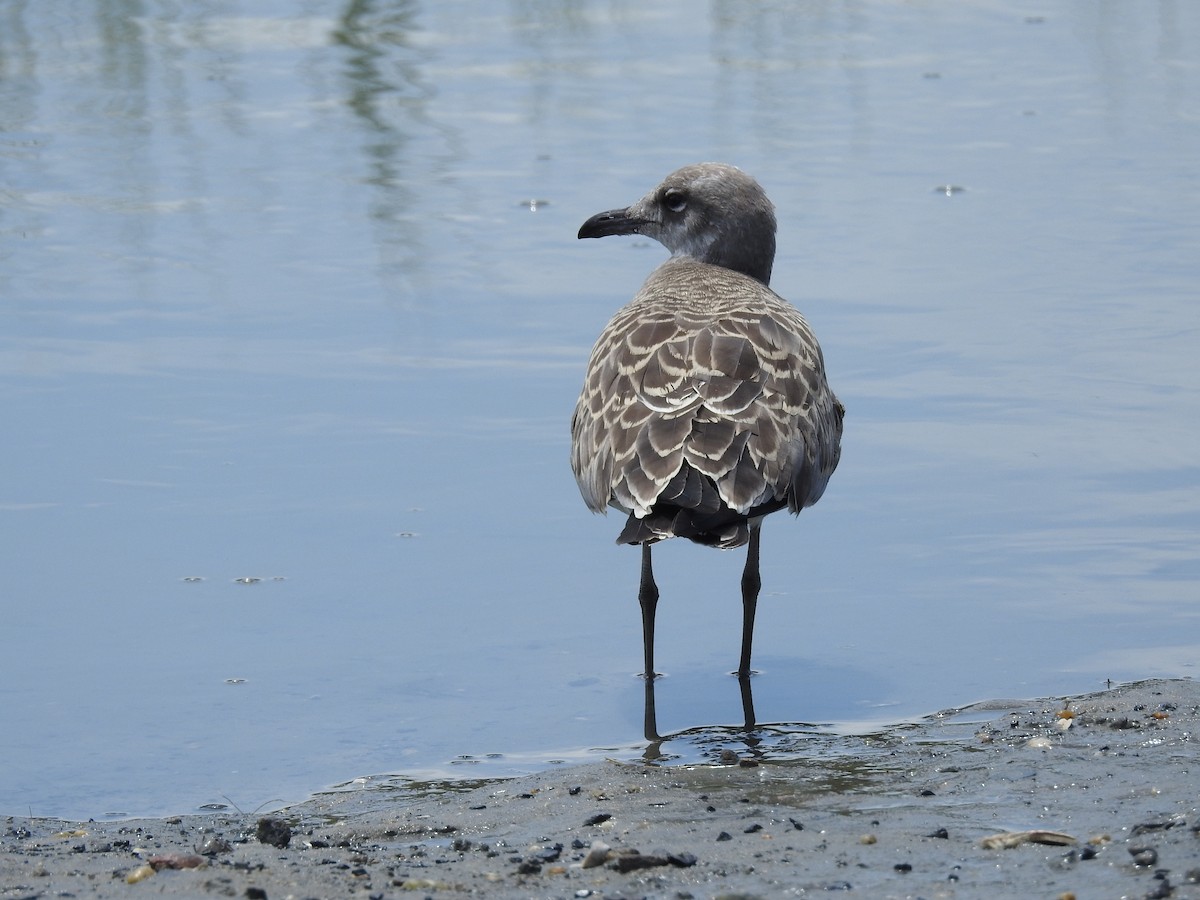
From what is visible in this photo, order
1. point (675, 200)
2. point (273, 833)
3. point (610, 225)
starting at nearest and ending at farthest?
point (273, 833)
point (675, 200)
point (610, 225)

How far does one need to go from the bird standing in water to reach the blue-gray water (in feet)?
2.34

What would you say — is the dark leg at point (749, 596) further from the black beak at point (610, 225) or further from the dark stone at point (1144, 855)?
the dark stone at point (1144, 855)

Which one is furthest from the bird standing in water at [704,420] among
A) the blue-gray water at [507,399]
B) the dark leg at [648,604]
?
the blue-gray water at [507,399]

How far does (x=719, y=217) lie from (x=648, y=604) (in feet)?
6.23

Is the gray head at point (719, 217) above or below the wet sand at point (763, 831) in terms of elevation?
above

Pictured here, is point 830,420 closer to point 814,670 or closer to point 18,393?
point 814,670

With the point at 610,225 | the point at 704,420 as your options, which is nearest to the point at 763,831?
the point at 704,420

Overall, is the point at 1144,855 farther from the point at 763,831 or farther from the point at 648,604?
the point at 648,604

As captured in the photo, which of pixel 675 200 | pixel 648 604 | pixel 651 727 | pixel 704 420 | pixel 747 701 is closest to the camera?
pixel 704 420

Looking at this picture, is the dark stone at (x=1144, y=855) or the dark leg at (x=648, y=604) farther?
the dark leg at (x=648, y=604)

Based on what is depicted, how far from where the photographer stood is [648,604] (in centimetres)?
690

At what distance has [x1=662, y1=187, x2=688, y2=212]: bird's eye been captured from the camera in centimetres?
816

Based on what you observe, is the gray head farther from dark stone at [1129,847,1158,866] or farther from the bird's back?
dark stone at [1129,847,1158,866]

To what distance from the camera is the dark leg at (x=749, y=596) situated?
6.84 meters
